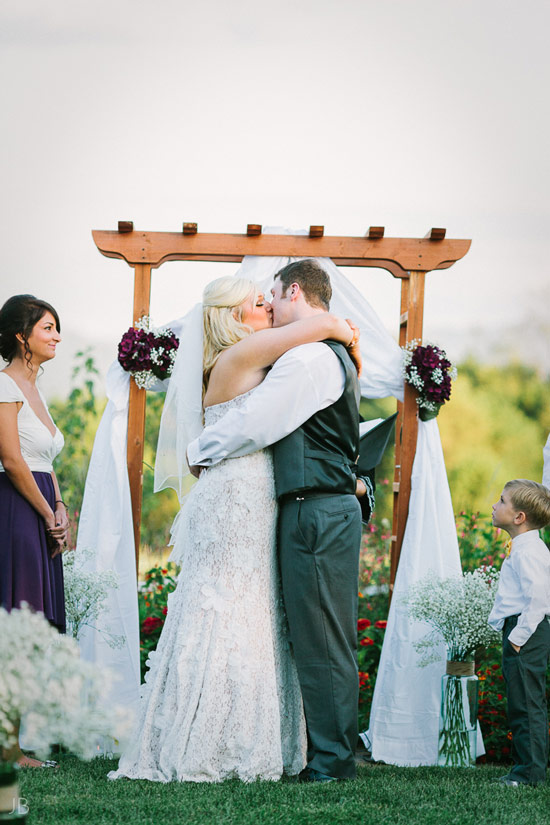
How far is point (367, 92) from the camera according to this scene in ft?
33.6

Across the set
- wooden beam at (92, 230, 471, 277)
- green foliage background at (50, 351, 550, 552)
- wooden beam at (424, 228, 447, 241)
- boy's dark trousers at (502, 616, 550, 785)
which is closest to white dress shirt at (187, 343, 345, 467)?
boy's dark trousers at (502, 616, 550, 785)

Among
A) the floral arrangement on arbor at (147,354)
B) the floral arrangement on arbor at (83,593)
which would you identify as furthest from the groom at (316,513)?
the floral arrangement on arbor at (147,354)

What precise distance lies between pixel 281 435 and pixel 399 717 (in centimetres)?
225

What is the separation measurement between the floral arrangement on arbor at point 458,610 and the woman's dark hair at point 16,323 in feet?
7.51

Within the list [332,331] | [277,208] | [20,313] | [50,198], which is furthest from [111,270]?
[332,331]

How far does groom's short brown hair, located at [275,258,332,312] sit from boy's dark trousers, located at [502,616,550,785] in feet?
5.38

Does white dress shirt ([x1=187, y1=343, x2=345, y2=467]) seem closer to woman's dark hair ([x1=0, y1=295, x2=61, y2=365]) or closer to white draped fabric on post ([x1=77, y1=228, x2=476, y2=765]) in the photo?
woman's dark hair ([x1=0, y1=295, x2=61, y2=365])

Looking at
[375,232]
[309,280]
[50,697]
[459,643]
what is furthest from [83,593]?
[50,697]

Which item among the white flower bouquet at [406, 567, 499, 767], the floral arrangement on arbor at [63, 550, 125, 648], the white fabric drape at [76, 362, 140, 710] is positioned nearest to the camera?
the white flower bouquet at [406, 567, 499, 767]

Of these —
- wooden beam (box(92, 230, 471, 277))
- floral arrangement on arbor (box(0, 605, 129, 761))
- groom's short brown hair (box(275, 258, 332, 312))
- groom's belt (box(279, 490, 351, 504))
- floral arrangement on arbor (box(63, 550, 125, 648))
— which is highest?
wooden beam (box(92, 230, 471, 277))

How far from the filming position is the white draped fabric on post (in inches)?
186

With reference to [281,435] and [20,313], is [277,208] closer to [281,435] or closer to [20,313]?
[20,313]

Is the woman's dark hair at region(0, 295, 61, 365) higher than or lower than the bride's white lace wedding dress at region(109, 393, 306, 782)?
higher

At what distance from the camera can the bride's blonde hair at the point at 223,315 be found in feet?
11.6
